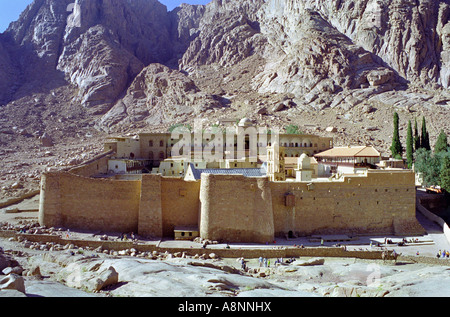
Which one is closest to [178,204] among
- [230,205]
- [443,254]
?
[230,205]

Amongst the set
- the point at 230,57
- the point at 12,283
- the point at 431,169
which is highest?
the point at 230,57

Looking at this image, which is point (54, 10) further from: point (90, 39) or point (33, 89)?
point (33, 89)

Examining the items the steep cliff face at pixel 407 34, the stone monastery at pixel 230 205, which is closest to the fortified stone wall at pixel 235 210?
the stone monastery at pixel 230 205

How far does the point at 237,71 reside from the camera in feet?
322

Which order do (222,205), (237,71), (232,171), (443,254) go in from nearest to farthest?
(443,254) → (222,205) → (232,171) → (237,71)

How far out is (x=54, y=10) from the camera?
328ft

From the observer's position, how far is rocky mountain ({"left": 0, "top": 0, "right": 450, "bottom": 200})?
72.5 m

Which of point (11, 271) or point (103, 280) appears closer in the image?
point (103, 280)

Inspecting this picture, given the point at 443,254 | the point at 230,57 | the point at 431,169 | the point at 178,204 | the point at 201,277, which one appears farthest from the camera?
the point at 230,57

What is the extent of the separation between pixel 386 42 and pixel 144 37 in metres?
62.1

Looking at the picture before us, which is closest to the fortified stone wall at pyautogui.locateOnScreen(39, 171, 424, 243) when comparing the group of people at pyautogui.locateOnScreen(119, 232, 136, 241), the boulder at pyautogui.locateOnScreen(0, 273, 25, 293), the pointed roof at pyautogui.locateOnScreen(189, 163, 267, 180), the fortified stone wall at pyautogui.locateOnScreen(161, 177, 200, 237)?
the fortified stone wall at pyautogui.locateOnScreen(161, 177, 200, 237)

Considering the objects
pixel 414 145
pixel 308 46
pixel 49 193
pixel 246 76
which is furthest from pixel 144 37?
pixel 49 193

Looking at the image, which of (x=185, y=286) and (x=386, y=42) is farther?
(x=386, y=42)

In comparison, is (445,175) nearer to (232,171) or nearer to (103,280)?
(232,171)
